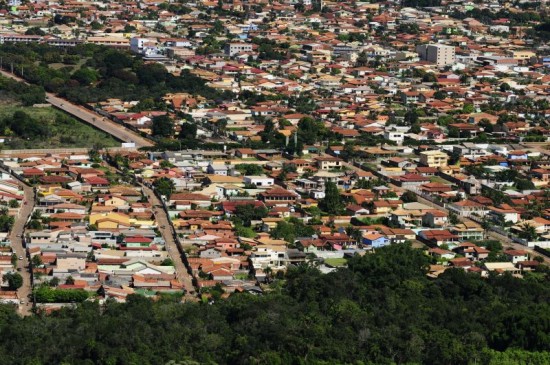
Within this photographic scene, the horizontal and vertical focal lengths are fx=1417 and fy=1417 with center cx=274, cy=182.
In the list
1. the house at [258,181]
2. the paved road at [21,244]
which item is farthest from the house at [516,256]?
the paved road at [21,244]

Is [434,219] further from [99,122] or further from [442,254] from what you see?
[99,122]

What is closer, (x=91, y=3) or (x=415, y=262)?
(x=415, y=262)

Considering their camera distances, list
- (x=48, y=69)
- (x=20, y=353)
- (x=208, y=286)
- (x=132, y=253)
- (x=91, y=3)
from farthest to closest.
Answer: (x=91, y=3) < (x=48, y=69) < (x=132, y=253) < (x=208, y=286) < (x=20, y=353)

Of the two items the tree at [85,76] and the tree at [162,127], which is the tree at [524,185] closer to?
the tree at [162,127]

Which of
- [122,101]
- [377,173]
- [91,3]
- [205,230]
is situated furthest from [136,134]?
[91,3]

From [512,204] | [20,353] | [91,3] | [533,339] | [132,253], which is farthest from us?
[91,3]

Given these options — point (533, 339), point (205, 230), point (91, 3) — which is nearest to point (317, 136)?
point (205, 230)

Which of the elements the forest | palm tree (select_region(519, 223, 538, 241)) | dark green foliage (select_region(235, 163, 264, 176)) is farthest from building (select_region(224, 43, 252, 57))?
the forest

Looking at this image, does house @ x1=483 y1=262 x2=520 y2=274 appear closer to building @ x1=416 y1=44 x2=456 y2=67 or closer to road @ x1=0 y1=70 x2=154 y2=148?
road @ x1=0 y1=70 x2=154 y2=148

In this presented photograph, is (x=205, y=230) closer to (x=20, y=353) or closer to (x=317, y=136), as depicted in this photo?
(x=20, y=353)
